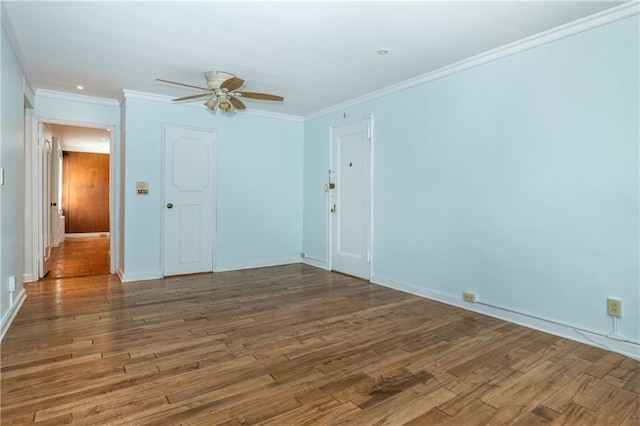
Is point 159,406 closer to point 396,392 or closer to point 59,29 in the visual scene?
point 396,392

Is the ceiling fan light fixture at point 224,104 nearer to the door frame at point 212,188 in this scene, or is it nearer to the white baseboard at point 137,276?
the door frame at point 212,188

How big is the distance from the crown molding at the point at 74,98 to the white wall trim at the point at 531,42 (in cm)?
375

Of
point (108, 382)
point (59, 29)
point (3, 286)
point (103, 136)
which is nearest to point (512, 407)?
point (108, 382)

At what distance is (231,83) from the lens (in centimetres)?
354

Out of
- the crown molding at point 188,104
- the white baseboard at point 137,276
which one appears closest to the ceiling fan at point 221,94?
the crown molding at point 188,104

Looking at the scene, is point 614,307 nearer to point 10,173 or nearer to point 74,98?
point 10,173

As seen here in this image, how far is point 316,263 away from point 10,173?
3980 millimetres

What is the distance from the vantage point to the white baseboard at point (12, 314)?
2833 millimetres

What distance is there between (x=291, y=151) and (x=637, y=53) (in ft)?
14.6

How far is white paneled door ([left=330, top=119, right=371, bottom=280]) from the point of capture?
16.0 feet

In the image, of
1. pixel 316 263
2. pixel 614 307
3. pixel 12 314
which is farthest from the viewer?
pixel 316 263

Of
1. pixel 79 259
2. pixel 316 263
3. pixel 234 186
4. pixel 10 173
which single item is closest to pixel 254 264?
pixel 316 263

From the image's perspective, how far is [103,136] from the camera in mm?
7895

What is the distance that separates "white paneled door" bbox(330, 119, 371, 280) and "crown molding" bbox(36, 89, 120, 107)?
322 cm
